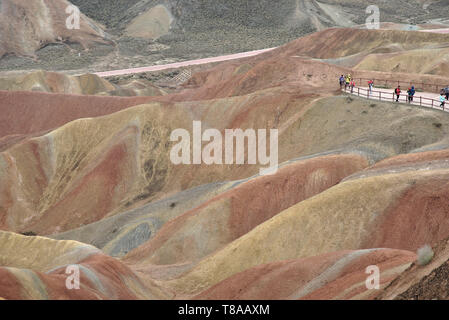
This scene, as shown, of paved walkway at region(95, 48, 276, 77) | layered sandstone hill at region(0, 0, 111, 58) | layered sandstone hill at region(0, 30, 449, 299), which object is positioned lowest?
layered sandstone hill at region(0, 30, 449, 299)

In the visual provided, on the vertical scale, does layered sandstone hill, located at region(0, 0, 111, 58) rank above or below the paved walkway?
above

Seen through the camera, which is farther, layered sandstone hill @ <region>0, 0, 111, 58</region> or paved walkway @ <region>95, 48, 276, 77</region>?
layered sandstone hill @ <region>0, 0, 111, 58</region>

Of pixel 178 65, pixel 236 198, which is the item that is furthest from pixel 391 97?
pixel 178 65

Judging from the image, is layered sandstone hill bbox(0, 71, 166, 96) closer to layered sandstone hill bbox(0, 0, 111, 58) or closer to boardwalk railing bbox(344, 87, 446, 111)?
layered sandstone hill bbox(0, 0, 111, 58)

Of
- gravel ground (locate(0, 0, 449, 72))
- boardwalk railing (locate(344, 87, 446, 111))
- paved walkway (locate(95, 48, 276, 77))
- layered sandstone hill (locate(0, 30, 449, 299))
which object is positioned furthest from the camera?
gravel ground (locate(0, 0, 449, 72))

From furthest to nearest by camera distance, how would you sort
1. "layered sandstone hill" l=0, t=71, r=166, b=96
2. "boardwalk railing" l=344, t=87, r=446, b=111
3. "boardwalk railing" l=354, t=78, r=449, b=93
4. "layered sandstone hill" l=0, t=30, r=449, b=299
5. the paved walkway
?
the paved walkway → "layered sandstone hill" l=0, t=71, r=166, b=96 → "boardwalk railing" l=354, t=78, r=449, b=93 → "boardwalk railing" l=344, t=87, r=446, b=111 → "layered sandstone hill" l=0, t=30, r=449, b=299

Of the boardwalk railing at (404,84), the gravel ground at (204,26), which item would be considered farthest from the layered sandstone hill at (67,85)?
the boardwalk railing at (404,84)

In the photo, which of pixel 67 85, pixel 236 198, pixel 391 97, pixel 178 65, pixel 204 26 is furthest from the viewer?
pixel 204 26

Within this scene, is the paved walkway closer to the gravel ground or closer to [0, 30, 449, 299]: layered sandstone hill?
the gravel ground

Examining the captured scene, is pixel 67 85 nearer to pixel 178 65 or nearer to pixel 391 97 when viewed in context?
pixel 178 65

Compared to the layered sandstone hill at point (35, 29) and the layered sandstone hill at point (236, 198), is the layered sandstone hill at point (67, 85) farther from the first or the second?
the layered sandstone hill at point (35, 29)

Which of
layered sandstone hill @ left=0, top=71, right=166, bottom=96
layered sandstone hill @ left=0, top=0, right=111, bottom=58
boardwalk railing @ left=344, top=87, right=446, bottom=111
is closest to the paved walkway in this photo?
layered sandstone hill @ left=0, top=71, right=166, bottom=96

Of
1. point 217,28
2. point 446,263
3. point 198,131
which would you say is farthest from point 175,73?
point 446,263
